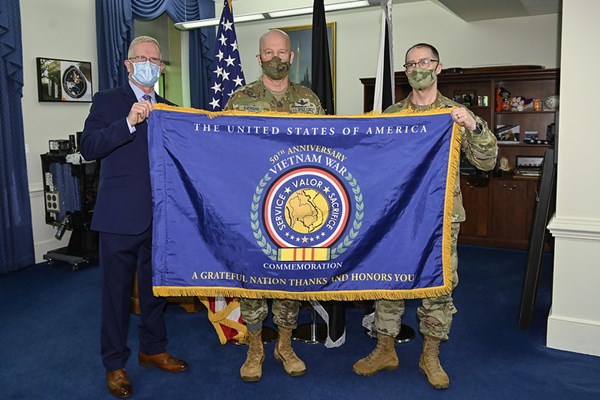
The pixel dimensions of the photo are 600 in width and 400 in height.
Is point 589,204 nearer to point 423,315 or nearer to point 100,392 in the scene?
point 423,315

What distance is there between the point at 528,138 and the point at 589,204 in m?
3.40

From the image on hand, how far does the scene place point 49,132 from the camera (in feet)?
17.8

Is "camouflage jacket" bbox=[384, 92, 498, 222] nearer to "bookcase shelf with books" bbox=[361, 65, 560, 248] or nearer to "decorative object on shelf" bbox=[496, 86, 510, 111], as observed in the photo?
"bookcase shelf with books" bbox=[361, 65, 560, 248]

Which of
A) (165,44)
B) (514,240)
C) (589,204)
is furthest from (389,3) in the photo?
(165,44)

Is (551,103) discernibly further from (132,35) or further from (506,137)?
(132,35)

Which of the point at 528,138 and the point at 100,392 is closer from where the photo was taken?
the point at 100,392

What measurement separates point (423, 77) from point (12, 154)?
13.3 feet

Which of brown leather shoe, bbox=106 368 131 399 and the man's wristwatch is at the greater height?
the man's wristwatch

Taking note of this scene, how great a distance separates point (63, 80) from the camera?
548cm

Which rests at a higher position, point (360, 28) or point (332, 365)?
point (360, 28)

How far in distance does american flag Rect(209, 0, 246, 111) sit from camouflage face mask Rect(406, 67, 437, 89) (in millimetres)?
2109

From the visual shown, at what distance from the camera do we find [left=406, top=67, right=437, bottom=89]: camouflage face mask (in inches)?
102

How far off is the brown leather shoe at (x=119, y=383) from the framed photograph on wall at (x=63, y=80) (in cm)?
359

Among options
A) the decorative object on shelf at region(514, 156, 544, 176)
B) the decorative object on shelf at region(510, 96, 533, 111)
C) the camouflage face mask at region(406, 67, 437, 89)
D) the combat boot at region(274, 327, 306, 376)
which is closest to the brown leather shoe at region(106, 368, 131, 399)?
the combat boot at region(274, 327, 306, 376)
